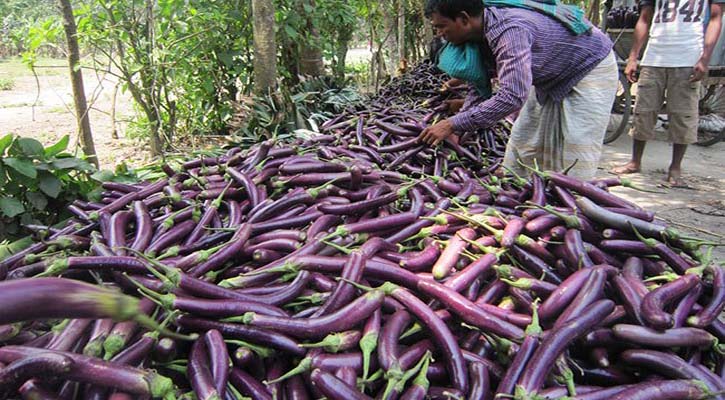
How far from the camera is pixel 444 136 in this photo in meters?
3.05

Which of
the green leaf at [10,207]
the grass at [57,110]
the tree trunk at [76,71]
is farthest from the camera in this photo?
the grass at [57,110]

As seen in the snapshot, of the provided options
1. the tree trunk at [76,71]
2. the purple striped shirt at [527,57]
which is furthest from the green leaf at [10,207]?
the purple striped shirt at [527,57]

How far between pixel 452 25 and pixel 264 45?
246 centimetres

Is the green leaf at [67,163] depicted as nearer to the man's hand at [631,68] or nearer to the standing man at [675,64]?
the standing man at [675,64]

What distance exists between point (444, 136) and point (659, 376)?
6.75ft

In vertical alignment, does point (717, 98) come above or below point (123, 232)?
below

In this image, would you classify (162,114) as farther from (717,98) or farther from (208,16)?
(717,98)

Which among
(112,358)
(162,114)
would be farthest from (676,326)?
(162,114)

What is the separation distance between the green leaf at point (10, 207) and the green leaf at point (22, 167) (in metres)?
0.15

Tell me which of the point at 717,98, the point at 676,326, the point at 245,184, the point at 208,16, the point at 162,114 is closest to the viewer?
the point at 676,326

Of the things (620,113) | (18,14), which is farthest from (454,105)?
(18,14)

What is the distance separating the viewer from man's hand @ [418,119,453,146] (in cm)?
304

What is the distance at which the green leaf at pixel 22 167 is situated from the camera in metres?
2.51

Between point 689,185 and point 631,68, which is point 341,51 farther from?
point 689,185
